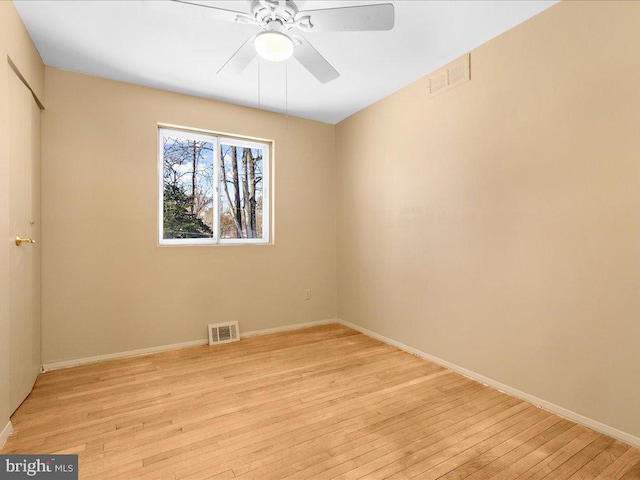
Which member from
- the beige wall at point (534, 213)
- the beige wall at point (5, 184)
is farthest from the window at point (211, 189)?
the beige wall at point (534, 213)

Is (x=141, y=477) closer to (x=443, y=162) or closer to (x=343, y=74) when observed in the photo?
(x=443, y=162)

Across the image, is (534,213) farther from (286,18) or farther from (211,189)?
(211,189)

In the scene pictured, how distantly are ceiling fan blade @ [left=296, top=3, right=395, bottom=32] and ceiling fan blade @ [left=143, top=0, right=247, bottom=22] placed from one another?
1.21 ft

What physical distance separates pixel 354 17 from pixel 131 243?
2.69m

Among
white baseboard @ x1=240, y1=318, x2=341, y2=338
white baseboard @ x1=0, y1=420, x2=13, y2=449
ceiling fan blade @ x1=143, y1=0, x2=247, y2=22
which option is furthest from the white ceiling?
white baseboard @ x1=240, y1=318, x2=341, y2=338

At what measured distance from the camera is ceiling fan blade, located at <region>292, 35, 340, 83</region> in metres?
1.92

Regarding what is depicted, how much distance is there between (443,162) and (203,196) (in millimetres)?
2482

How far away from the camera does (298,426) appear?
1.94 m

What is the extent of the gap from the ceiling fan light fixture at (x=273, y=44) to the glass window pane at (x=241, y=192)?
201 centimetres

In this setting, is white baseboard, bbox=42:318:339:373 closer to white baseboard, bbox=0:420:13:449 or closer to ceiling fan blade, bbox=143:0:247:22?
white baseboard, bbox=0:420:13:449

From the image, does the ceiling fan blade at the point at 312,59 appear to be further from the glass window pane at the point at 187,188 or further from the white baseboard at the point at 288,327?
the white baseboard at the point at 288,327

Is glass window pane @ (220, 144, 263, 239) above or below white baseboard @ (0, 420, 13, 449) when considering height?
above

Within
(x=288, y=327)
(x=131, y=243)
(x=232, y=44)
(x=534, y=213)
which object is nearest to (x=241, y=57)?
(x=232, y=44)

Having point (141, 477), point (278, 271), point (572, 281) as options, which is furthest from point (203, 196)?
point (572, 281)
